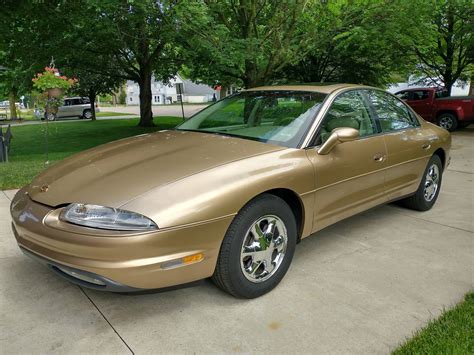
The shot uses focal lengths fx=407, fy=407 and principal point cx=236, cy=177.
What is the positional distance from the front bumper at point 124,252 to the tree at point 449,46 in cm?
1261

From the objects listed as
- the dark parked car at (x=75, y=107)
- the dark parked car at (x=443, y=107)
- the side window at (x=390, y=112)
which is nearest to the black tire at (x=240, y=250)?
the side window at (x=390, y=112)

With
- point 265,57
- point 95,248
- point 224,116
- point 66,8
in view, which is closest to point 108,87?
point 66,8

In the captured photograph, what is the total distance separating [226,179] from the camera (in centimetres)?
268

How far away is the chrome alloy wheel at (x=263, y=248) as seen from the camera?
9.24 ft

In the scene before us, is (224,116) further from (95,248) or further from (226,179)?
(95,248)

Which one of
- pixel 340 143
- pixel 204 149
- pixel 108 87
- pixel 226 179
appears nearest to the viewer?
pixel 226 179

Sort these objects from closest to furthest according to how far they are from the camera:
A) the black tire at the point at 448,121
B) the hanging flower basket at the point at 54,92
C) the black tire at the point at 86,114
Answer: the hanging flower basket at the point at 54,92
the black tire at the point at 448,121
the black tire at the point at 86,114

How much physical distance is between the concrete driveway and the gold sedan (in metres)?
0.27

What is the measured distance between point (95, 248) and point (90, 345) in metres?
0.59

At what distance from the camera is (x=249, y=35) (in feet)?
28.6

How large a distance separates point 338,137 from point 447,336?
1574 millimetres

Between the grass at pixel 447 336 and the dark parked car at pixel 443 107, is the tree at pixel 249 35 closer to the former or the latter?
the grass at pixel 447 336

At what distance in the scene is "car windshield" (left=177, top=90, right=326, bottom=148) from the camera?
3391 mm

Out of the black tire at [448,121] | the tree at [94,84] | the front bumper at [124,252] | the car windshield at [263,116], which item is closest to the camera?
the front bumper at [124,252]
